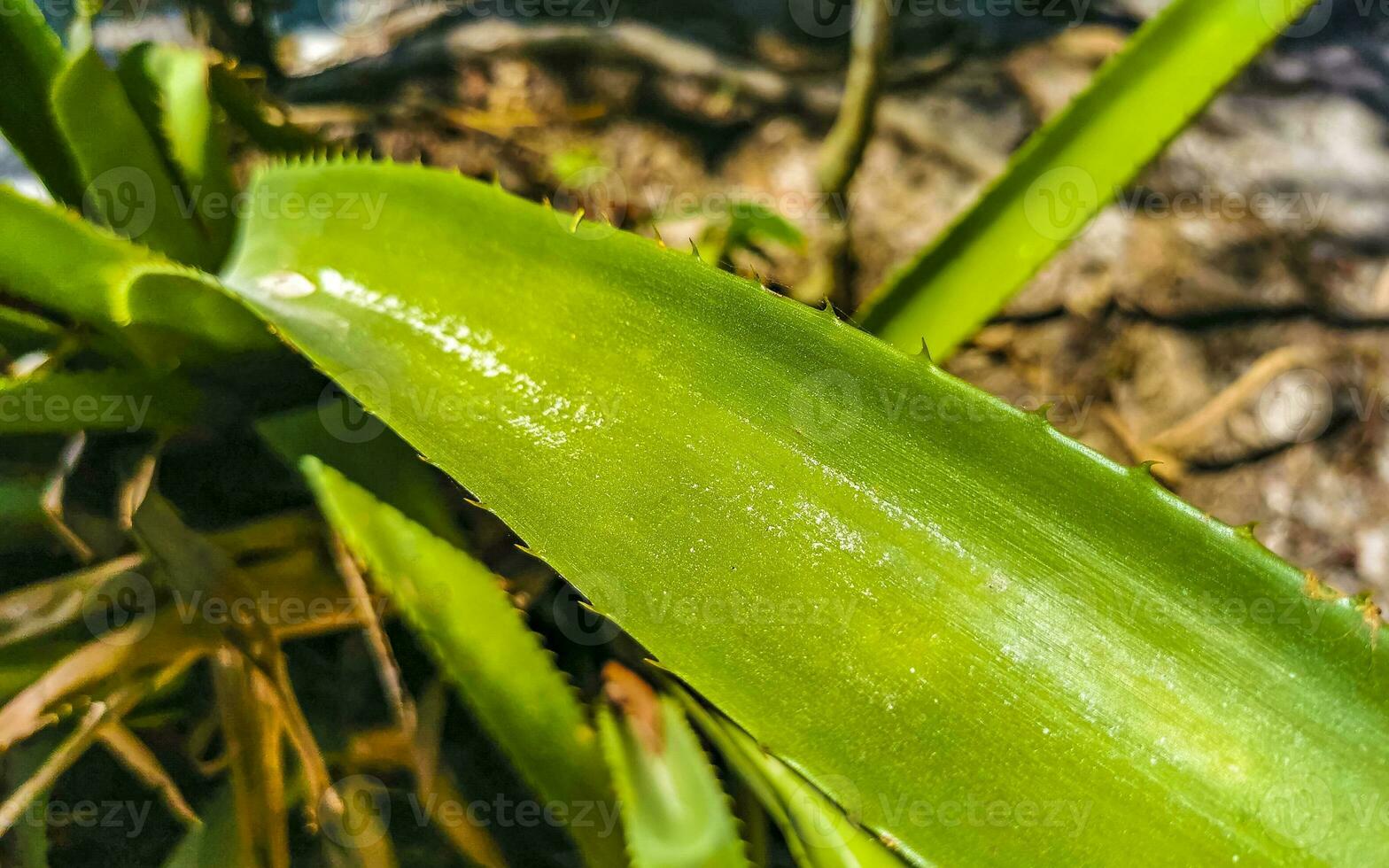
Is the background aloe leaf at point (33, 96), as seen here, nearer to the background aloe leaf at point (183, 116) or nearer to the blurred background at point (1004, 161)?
the background aloe leaf at point (183, 116)
